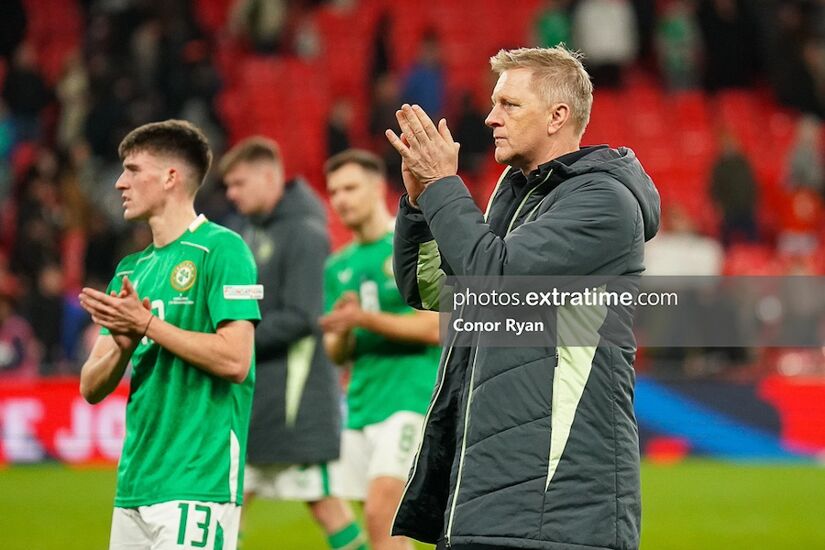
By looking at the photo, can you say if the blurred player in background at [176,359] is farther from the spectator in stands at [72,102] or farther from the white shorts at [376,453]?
the spectator in stands at [72,102]

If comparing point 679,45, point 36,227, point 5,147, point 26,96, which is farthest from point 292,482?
point 26,96

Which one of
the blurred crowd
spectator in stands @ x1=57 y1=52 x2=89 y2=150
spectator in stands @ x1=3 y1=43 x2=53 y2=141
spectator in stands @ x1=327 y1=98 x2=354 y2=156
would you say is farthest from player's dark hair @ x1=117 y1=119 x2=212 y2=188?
spectator in stands @ x1=3 y1=43 x2=53 y2=141

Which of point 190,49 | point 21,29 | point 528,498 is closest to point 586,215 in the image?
point 528,498

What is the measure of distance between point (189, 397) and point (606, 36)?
14.9 meters

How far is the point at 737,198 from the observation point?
16.9 meters

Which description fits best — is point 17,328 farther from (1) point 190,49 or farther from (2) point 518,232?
(2) point 518,232

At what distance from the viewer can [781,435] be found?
45.6ft

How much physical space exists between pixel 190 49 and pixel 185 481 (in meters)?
15.0

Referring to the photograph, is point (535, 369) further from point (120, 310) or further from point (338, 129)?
point (338, 129)

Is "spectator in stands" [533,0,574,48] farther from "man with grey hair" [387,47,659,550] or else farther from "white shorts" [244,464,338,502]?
"man with grey hair" [387,47,659,550]

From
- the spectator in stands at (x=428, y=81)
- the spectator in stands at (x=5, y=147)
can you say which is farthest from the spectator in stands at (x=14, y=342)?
the spectator in stands at (x=428, y=81)

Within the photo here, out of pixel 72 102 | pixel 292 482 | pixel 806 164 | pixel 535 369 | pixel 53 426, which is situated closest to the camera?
pixel 535 369

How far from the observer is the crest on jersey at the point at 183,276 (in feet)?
16.4

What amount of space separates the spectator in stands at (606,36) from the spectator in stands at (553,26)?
133 millimetres
